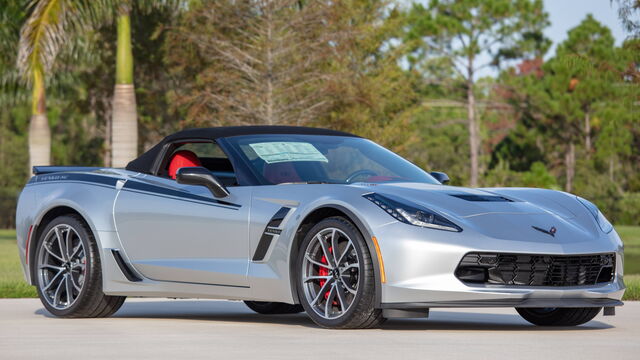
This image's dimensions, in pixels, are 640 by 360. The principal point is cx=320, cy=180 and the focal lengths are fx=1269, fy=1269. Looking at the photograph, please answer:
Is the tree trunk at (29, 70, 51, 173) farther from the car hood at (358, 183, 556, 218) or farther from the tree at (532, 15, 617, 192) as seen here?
the tree at (532, 15, 617, 192)

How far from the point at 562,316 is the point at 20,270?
1402 cm

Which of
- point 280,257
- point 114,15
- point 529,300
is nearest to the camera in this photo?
point 529,300

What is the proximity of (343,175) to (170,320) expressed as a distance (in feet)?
5.73

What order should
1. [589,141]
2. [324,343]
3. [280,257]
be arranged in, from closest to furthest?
[324,343], [280,257], [589,141]

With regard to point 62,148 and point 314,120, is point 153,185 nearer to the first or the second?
point 314,120

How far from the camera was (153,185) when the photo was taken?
379 inches

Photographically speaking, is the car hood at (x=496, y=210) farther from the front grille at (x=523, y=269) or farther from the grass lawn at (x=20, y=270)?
the grass lawn at (x=20, y=270)

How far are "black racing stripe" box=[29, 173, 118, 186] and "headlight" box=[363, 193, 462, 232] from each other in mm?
2730

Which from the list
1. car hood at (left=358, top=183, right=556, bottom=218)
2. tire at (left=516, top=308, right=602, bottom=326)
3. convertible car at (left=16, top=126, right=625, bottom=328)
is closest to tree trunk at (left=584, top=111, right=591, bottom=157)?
convertible car at (left=16, top=126, right=625, bottom=328)

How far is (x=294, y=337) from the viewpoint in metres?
7.90

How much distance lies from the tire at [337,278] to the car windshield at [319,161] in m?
0.70

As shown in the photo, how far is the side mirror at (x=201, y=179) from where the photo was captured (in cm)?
891

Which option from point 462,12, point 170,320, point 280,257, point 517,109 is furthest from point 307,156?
point 517,109

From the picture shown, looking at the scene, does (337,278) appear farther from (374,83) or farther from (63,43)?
(374,83)
